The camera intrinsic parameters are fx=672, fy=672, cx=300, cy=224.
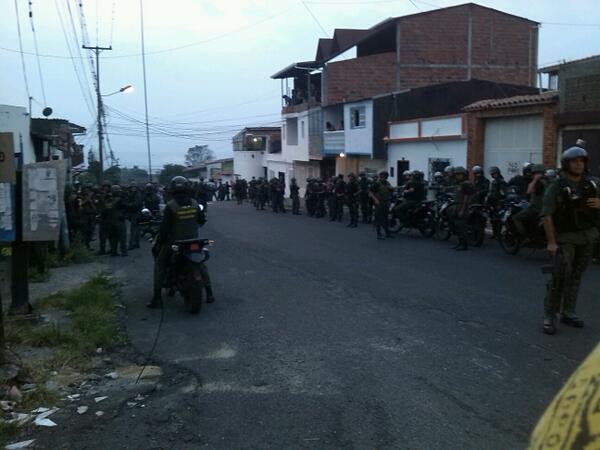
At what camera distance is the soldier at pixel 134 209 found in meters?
15.3

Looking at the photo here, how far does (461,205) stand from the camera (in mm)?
13781

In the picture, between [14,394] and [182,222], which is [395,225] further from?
[14,394]

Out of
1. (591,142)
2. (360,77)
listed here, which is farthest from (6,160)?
(360,77)

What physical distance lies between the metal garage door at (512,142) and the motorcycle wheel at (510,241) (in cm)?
610

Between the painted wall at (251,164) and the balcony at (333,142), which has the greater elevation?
the balcony at (333,142)

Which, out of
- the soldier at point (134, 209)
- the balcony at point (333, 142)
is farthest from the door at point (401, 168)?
the soldier at point (134, 209)

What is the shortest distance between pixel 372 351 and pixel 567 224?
2255 mm

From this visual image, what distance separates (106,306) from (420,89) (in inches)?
940

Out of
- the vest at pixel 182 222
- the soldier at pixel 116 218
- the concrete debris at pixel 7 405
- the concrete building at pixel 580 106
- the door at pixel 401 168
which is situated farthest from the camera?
the door at pixel 401 168

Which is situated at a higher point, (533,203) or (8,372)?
(533,203)

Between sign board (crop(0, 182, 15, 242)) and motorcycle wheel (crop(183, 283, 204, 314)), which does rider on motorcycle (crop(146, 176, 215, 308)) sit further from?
sign board (crop(0, 182, 15, 242))

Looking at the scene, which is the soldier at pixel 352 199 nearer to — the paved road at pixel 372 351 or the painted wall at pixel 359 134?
the paved road at pixel 372 351

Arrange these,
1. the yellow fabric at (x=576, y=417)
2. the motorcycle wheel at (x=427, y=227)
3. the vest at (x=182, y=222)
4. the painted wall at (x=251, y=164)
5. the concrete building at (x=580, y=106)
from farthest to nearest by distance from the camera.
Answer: the painted wall at (x=251, y=164)
the motorcycle wheel at (x=427, y=227)
the concrete building at (x=580, y=106)
the vest at (x=182, y=222)
the yellow fabric at (x=576, y=417)

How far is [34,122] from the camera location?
19.3 meters
